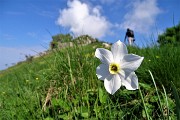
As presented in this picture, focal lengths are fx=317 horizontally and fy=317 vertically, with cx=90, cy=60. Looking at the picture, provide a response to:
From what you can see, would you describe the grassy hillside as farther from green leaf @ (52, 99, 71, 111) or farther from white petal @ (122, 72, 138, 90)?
white petal @ (122, 72, 138, 90)

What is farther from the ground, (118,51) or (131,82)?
(118,51)

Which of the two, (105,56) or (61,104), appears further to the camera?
(61,104)

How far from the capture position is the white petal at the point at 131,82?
1.18 meters

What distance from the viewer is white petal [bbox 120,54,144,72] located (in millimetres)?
1196

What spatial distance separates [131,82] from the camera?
1.19 metres

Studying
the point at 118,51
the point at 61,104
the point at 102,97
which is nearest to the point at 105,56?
the point at 118,51

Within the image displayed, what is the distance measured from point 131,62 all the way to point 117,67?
0.20 feet

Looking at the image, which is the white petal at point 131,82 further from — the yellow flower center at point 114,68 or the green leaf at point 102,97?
the green leaf at point 102,97

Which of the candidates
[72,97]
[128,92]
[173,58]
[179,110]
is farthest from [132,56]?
[173,58]

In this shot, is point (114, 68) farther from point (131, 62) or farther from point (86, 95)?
point (86, 95)

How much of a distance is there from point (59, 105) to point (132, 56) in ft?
4.69

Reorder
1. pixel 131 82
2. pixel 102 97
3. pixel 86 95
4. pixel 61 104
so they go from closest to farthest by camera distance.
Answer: pixel 131 82 < pixel 102 97 < pixel 61 104 < pixel 86 95

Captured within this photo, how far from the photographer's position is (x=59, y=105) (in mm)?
2529

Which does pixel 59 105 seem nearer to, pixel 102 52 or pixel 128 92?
pixel 128 92
